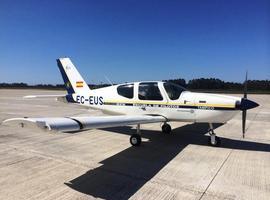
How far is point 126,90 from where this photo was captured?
979cm

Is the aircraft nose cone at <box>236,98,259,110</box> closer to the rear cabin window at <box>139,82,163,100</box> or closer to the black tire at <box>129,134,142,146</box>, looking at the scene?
the rear cabin window at <box>139,82,163,100</box>

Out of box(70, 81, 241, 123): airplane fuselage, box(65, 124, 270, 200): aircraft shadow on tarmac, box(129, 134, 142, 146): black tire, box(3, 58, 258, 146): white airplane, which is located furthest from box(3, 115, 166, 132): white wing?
box(70, 81, 241, 123): airplane fuselage

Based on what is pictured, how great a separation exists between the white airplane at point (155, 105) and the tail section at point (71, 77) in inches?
12.9

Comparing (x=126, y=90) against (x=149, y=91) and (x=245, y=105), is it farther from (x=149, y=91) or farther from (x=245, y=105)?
(x=245, y=105)

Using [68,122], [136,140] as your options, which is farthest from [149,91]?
[68,122]

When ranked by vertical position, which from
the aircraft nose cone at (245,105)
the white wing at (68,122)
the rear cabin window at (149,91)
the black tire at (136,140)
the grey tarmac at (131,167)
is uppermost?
the rear cabin window at (149,91)

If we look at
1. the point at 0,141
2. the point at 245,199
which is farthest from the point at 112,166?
the point at 0,141

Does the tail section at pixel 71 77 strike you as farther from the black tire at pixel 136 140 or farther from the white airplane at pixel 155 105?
the black tire at pixel 136 140

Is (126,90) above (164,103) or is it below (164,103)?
above

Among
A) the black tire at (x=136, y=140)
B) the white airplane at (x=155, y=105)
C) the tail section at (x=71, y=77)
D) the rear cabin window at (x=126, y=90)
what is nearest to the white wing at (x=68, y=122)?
the white airplane at (x=155, y=105)

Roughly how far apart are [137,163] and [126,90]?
3752mm

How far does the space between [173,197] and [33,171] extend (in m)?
3.29

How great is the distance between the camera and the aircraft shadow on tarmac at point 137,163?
510cm

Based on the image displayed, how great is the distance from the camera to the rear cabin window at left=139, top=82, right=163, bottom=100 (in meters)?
9.05
